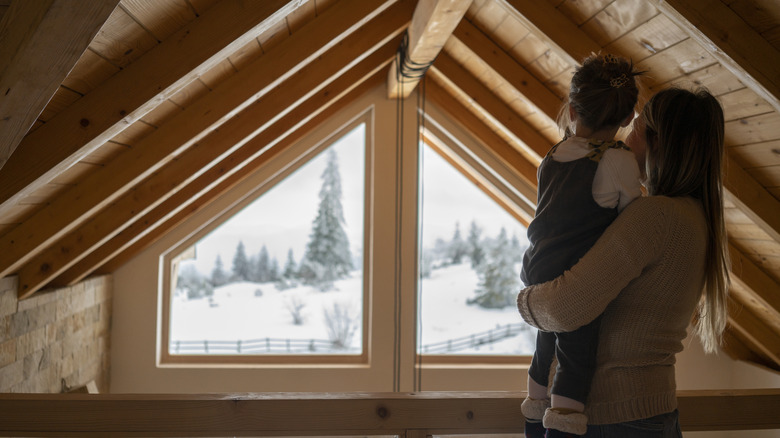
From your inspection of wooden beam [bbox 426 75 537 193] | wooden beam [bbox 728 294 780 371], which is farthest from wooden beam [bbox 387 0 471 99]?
wooden beam [bbox 728 294 780 371]

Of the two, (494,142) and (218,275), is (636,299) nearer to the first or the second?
(494,142)

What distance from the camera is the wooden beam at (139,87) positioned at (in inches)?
69.1

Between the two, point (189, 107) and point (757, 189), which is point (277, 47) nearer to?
point (189, 107)

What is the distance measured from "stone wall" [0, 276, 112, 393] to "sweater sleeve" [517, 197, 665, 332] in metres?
2.66

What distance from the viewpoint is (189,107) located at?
8.11 ft

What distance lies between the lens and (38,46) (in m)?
1.09

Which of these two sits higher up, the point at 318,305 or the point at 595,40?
the point at 595,40

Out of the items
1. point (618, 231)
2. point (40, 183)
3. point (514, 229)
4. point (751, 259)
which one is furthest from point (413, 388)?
point (618, 231)

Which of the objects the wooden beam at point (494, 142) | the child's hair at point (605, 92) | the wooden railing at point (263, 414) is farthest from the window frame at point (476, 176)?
the child's hair at point (605, 92)

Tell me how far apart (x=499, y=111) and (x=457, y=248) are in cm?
140

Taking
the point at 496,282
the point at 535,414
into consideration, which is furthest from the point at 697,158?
the point at 496,282

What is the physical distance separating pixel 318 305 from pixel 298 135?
130 centimetres

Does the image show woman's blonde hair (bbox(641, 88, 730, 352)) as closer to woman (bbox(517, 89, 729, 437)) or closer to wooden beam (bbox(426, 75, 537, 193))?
woman (bbox(517, 89, 729, 437))

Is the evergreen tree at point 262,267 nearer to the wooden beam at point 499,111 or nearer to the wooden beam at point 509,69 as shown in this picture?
the wooden beam at point 499,111
